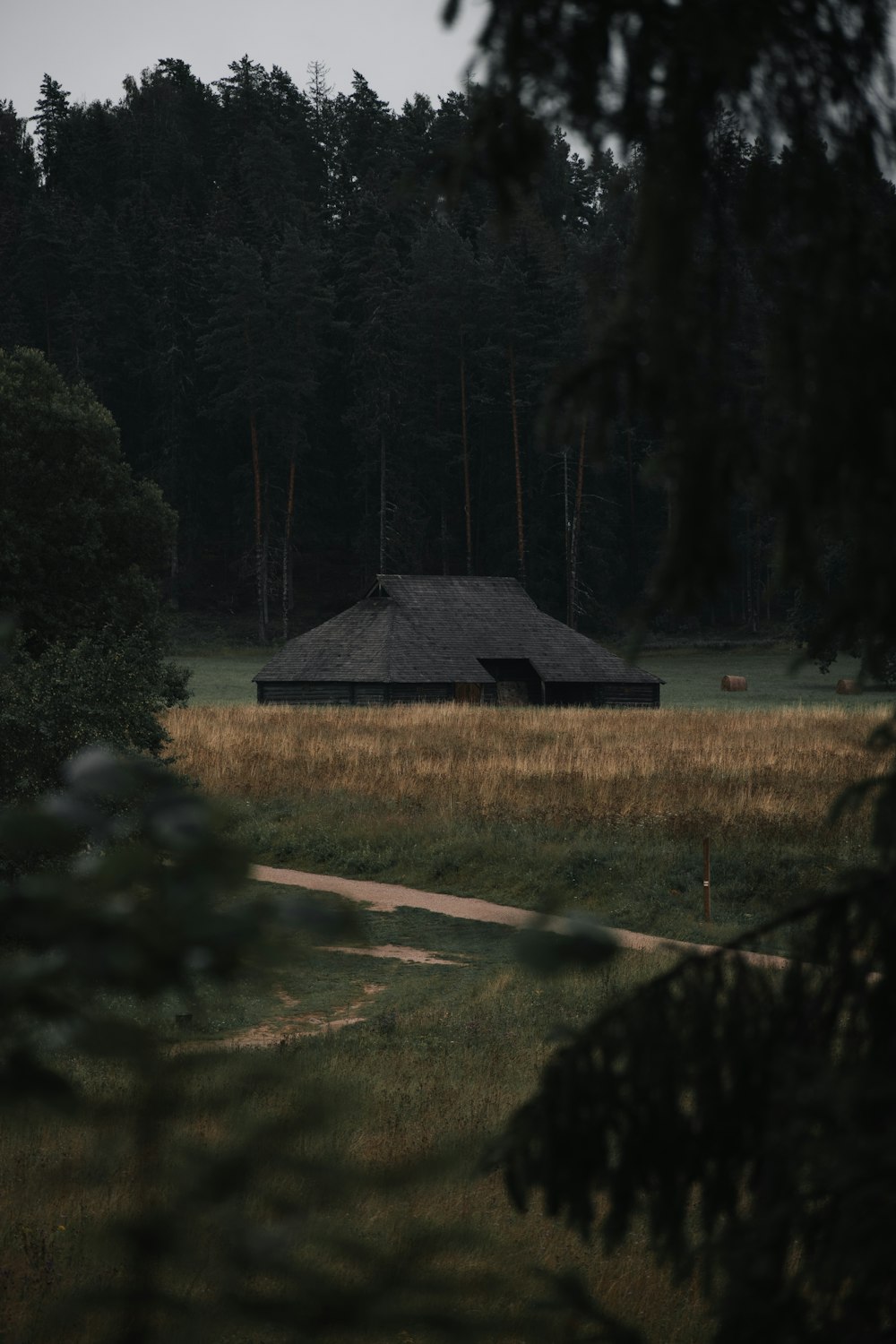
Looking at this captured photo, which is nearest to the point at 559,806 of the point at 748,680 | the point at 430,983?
the point at 430,983

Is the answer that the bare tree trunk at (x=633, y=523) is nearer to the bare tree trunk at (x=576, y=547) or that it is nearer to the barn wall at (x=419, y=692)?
the bare tree trunk at (x=576, y=547)

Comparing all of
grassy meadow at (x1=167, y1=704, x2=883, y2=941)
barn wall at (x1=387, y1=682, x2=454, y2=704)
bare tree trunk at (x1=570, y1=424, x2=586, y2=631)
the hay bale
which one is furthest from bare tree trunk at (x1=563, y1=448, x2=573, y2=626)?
grassy meadow at (x1=167, y1=704, x2=883, y2=941)

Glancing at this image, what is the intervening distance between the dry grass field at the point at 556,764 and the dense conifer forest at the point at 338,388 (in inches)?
1448

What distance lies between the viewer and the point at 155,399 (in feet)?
269

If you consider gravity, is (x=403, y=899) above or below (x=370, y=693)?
below

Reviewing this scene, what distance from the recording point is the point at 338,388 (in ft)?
275

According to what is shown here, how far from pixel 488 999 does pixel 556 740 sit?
18539 mm

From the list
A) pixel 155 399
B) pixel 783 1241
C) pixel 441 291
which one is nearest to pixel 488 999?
pixel 783 1241

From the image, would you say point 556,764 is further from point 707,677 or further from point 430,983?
point 707,677

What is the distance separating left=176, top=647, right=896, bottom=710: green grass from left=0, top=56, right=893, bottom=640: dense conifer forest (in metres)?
4.94

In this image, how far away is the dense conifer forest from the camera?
2985 inches

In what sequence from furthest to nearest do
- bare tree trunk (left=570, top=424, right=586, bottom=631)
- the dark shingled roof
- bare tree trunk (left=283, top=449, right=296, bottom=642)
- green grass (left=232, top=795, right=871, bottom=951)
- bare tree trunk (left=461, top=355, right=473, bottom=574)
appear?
1. bare tree trunk (left=461, top=355, right=473, bottom=574)
2. bare tree trunk (left=283, top=449, right=296, bottom=642)
3. bare tree trunk (left=570, top=424, right=586, bottom=631)
4. the dark shingled roof
5. green grass (left=232, top=795, right=871, bottom=951)

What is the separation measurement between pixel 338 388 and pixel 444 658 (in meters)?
39.4

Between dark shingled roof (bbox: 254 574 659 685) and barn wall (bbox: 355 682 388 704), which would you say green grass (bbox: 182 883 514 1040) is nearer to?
barn wall (bbox: 355 682 388 704)
